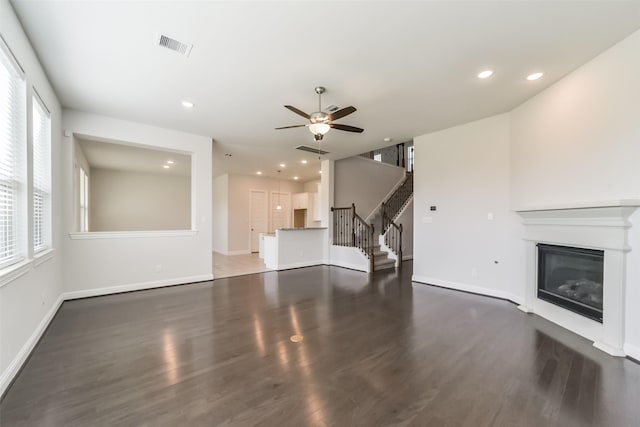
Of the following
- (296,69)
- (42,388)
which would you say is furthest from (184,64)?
(42,388)

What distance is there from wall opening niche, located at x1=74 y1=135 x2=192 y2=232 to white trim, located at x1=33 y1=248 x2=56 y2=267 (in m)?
3.86

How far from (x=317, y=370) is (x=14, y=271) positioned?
104 inches

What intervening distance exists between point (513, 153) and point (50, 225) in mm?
6638

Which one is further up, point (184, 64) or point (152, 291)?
point (184, 64)

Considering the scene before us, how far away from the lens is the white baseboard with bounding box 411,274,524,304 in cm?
413

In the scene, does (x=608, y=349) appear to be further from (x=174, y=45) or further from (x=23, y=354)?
(x=23, y=354)

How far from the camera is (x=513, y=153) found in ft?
13.5

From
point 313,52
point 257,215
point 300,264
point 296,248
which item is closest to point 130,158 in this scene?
point 257,215

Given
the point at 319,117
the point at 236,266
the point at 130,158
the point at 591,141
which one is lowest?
the point at 236,266

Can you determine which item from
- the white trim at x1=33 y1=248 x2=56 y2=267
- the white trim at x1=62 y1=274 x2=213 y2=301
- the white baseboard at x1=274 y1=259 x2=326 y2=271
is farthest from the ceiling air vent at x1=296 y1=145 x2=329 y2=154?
the white trim at x1=33 y1=248 x2=56 y2=267

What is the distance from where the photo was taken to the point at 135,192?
8891 mm

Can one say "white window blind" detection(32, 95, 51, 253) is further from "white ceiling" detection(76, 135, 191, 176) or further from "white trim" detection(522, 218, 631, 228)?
"white trim" detection(522, 218, 631, 228)

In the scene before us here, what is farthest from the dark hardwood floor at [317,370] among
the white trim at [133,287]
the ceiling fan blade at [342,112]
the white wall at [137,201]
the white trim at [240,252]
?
the white wall at [137,201]

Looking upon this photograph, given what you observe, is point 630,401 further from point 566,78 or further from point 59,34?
point 59,34
